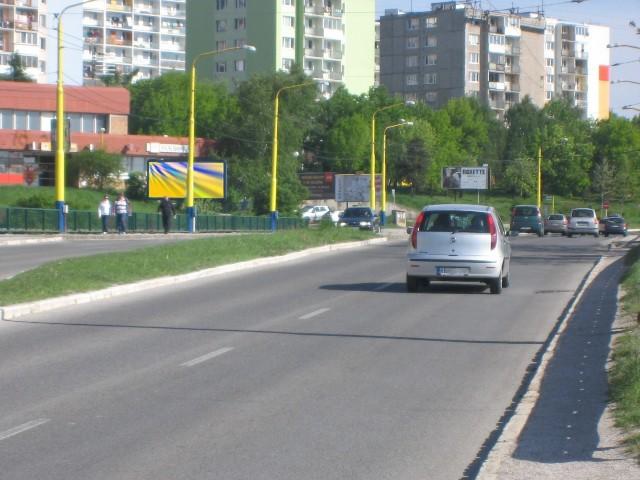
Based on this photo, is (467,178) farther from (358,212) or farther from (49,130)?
(49,130)

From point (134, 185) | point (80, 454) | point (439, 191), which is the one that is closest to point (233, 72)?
point (439, 191)

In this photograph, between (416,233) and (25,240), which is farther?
(25,240)

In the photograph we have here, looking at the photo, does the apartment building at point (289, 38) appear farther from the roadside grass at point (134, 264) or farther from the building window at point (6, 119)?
the roadside grass at point (134, 264)

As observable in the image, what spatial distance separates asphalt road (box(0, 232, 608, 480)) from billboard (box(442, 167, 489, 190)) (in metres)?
85.2

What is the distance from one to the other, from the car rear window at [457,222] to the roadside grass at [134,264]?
5715mm

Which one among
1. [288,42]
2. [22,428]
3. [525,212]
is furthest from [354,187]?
[22,428]

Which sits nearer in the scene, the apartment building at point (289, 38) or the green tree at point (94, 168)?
the green tree at point (94, 168)

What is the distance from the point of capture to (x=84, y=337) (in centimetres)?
1454

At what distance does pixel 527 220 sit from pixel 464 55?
230ft

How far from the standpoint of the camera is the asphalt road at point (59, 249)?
27.2m

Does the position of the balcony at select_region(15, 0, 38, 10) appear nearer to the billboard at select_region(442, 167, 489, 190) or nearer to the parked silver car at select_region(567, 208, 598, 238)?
the billboard at select_region(442, 167, 489, 190)

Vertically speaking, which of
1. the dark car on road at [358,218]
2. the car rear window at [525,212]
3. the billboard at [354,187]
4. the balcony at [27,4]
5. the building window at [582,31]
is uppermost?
the building window at [582,31]

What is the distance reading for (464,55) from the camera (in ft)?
431

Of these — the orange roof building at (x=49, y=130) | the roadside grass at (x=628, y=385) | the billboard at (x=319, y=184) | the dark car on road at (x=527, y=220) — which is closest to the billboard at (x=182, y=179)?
the orange roof building at (x=49, y=130)
